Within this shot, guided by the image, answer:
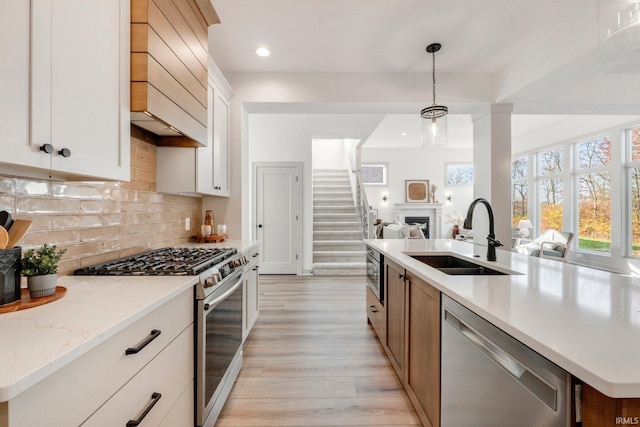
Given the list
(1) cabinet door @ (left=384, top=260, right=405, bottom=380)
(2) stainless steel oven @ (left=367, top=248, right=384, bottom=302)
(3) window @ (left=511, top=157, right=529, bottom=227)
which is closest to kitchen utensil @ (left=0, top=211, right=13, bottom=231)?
(1) cabinet door @ (left=384, top=260, right=405, bottom=380)

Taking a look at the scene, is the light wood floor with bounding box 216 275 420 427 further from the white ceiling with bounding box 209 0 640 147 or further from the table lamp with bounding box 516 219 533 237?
the table lamp with bounding box 516 219 533 237

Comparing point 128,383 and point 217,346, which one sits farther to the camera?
point 217,346

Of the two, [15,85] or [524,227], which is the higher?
[15,85]

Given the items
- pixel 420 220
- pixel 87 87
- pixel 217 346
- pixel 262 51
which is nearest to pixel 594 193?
pixel 420 220

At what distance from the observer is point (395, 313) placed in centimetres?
218

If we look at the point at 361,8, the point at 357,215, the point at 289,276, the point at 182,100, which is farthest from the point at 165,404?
the point at 357,215

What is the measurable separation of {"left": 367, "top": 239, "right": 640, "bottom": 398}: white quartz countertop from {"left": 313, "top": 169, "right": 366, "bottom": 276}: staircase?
13.2ft

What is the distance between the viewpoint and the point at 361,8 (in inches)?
94.5

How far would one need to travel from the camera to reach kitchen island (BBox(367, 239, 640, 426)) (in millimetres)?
661

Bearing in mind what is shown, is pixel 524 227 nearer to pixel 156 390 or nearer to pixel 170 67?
pixel 170 67

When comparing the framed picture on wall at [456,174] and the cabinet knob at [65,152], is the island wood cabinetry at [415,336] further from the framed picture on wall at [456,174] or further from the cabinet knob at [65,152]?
the framed picture on wall at [456,174]

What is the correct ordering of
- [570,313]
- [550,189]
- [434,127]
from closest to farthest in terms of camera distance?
[570,313] < [434,127] < [550,189]

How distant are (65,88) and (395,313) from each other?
216cm

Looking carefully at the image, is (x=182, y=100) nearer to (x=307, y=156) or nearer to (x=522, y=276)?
(x=522, y=276)
